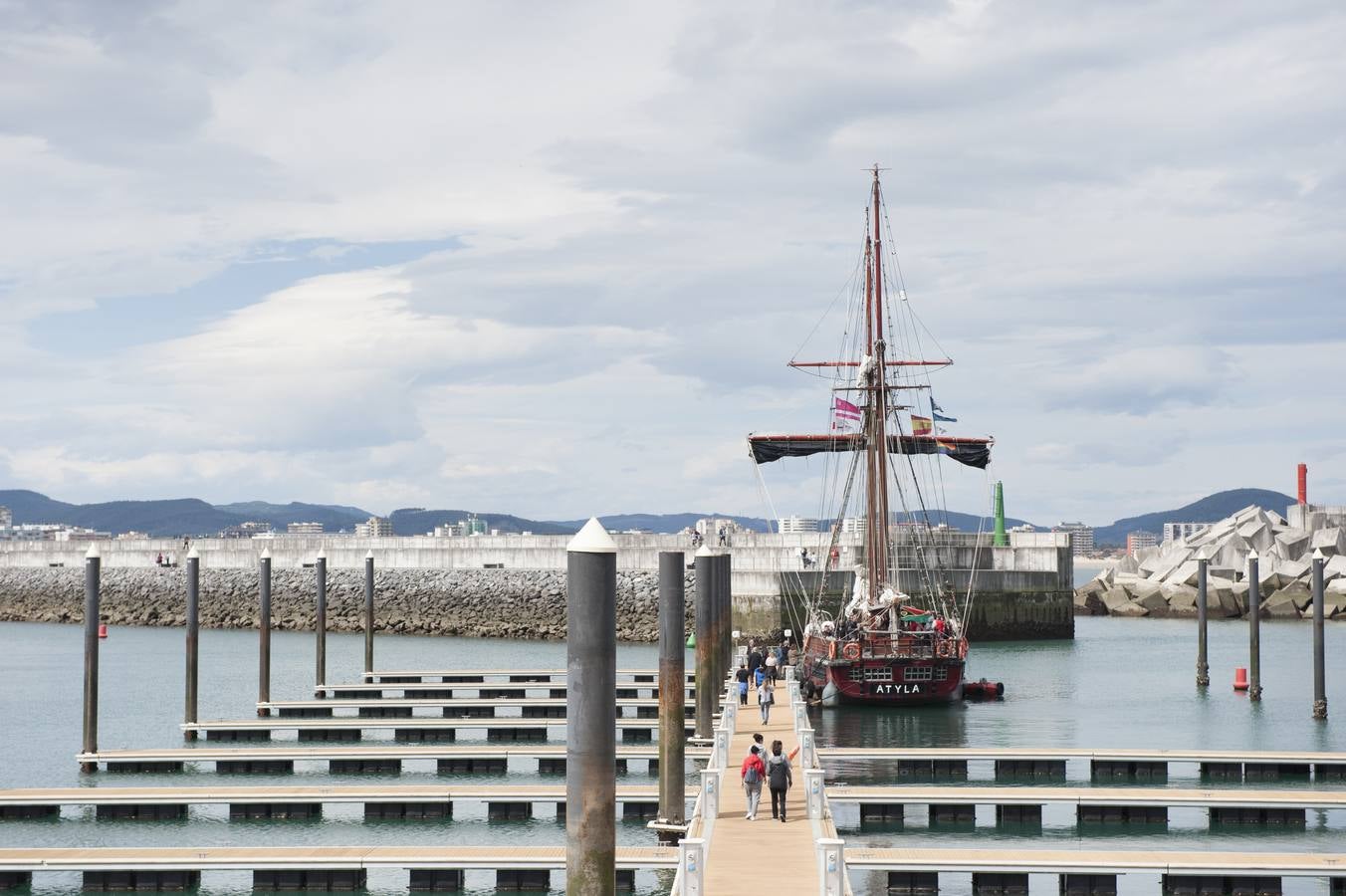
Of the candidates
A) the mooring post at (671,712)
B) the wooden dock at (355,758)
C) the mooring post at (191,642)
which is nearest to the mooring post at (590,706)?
the mooring post at (671,712)

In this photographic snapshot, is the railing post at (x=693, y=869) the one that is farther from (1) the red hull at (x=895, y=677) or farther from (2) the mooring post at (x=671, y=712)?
(1) the red hull at (x=895, y=677)

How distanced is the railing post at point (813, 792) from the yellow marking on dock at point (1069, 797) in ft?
16.0

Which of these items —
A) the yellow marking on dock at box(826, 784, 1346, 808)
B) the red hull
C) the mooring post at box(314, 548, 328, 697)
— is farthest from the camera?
the mooring post at box(314, 548, 328, 697)

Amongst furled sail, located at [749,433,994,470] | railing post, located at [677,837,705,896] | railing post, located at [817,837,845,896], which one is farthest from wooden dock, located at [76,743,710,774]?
furled sail, located at [749,433,994,470]

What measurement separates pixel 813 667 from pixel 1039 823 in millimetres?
23666

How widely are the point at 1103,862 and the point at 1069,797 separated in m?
5.59

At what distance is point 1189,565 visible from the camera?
107625mm

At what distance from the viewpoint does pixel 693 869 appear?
18.4 m

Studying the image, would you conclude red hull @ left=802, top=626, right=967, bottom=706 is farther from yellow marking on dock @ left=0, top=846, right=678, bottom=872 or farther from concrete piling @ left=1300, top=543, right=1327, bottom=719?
yellow marking on dock @ left=0, top=846, right=678, bottom=872

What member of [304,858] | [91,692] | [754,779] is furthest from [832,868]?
[91,692]

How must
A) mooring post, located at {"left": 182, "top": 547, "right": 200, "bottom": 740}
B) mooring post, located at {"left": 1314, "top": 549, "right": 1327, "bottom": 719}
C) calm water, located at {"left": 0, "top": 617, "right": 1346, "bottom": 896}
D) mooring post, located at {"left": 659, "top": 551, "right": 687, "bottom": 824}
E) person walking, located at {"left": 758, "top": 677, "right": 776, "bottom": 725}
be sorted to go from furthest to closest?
mooring post, located at {"left": 1314, "top": 549, "right": 1327, "bottom": 719} < mooring post, located at {"left": 182, "top": 547, "right": 200, "bottom": 740} < person walking, located at {"left": 758, "top": 677, "right": 776, "bottom": 725} < calm water, located at {"left": 0, "top": 617, "right": 1346, "bottom": 896} < mooring post, located at {"left": 659, "top": 551, "right": 687, "bottom": 824}

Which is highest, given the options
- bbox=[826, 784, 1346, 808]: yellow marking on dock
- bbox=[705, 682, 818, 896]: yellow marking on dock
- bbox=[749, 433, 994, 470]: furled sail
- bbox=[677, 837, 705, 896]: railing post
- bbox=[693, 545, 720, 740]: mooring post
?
bbox=[749, 433, 994, 470]: furled sail

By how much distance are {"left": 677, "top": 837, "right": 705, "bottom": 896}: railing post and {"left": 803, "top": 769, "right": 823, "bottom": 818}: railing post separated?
5321 millimetres

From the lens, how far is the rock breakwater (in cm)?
8218
